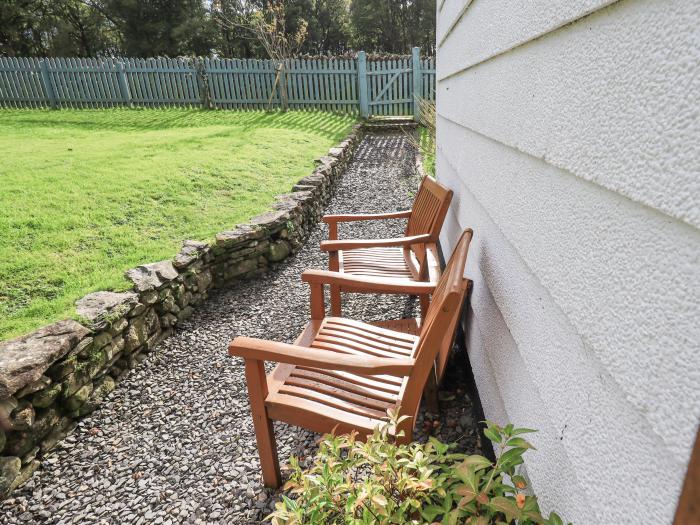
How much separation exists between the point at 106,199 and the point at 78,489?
3412mm

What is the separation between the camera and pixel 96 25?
2556 cm

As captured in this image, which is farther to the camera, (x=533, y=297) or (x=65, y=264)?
(x=65, y=264)

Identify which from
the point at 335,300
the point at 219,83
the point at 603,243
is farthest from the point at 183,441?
the point at 219,83

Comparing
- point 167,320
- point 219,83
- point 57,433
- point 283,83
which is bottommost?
point 57,433

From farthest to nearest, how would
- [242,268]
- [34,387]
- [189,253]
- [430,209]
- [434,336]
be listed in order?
1. [242,268]
2. [189,253]
3. [430,209]
4. [34,387]
5. [434,336]

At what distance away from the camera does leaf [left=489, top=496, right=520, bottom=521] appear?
35.7 inches

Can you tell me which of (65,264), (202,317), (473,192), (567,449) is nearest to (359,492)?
(567,449)

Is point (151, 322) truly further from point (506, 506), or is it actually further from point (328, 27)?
point (328, 27)

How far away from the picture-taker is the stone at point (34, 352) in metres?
1.93

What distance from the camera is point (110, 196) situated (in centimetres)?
455

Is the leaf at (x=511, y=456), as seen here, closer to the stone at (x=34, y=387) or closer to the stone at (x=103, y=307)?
the stone at (x=34, y=387)

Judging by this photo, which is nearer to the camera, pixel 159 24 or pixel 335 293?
pixel 335 293

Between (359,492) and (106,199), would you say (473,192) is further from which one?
(106,199)

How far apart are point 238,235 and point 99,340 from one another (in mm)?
1635
